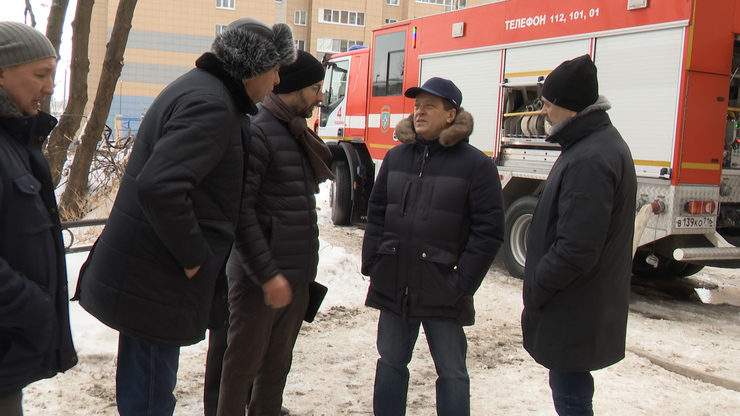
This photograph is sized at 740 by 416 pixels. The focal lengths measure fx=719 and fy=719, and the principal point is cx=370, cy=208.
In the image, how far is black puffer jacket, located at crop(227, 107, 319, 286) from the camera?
9.50ft

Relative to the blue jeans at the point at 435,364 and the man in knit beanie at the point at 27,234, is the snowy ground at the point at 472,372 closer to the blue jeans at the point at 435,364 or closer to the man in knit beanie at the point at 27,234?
the blue jeans at the point at 435,364

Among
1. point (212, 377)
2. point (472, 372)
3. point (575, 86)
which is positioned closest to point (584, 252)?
point (575, 86)

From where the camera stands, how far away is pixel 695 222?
6609mm

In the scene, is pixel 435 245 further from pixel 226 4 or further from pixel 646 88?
pixel 226 4

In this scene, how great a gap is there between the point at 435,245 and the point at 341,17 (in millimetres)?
49170

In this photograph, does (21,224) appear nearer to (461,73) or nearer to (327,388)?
(327,388)


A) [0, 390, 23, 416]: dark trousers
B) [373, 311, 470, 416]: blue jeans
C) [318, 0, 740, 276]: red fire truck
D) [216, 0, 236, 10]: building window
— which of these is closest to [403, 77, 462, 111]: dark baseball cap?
[373, 311, 470, 416]: blue jeans

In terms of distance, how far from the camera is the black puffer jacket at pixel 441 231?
3.22 meters

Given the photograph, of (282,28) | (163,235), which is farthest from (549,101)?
(163,235)

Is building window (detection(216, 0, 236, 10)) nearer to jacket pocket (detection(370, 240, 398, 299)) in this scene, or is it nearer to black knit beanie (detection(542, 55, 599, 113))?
jacket pocket (detection(370, 240, 398, 299))

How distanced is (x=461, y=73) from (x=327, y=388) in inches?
213

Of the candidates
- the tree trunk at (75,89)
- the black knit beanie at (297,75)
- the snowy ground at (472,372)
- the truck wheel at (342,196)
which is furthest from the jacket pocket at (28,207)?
the truck wheel at (342,196)

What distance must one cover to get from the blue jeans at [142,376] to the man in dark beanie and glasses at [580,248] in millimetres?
1448

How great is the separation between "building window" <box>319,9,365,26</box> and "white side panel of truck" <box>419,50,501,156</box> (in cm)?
4294
